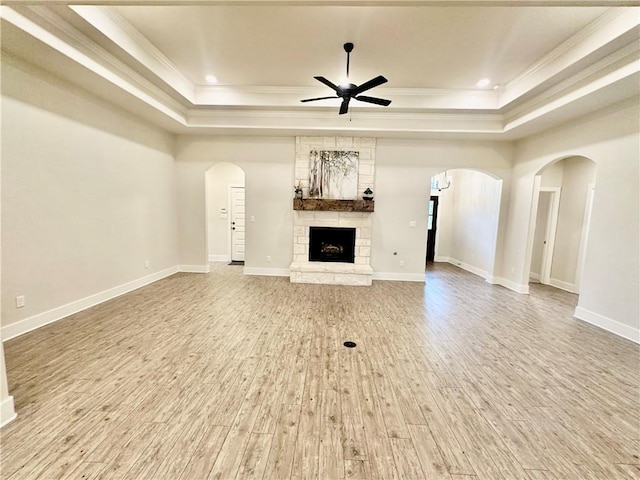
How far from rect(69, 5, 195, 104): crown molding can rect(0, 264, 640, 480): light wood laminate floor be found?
3304 mm

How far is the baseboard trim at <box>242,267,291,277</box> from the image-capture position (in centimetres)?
592

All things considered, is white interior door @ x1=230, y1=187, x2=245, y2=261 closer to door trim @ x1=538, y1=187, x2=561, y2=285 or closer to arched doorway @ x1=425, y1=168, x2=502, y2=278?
arched doorway @ x1=425, y1=168, x2=502, y2=278

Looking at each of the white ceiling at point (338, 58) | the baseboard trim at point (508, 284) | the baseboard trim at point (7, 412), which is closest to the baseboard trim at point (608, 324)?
the baseboard trim at point (508, 284)

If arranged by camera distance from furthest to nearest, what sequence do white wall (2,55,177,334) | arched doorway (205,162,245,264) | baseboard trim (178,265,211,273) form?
arched doorway (205,162,245,264) < baseboard trim (178,265,211,273) < white wall (2,55,177,334)

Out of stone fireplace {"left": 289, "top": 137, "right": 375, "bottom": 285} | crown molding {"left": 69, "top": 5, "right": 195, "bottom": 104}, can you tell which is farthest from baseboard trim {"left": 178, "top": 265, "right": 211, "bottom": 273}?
crown molding {"left": 69, "top": 5, "right": 195, "bottom": 104}

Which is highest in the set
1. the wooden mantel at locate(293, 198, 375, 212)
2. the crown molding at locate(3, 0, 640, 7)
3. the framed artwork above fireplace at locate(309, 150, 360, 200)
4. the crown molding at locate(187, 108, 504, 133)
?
the crown molding at locate(187, 108, 504, 133)

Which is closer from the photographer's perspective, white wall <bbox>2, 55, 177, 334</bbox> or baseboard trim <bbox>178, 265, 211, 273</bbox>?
white wall <bbox>2, 55, 177, 334</bbox>

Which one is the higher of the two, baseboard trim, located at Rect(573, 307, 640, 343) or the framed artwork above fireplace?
the framed artwork above fireplace

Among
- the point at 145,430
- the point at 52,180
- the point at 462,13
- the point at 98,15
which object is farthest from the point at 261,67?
the point at 145,430

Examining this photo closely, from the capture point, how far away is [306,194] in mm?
5754

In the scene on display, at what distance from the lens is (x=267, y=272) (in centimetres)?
595

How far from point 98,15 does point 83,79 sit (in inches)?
34.3

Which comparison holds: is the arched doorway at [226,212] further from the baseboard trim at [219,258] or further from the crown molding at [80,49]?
the crown molding at [80,49]

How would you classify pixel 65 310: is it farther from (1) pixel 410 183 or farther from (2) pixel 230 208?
A: (1) pixel 410 183
